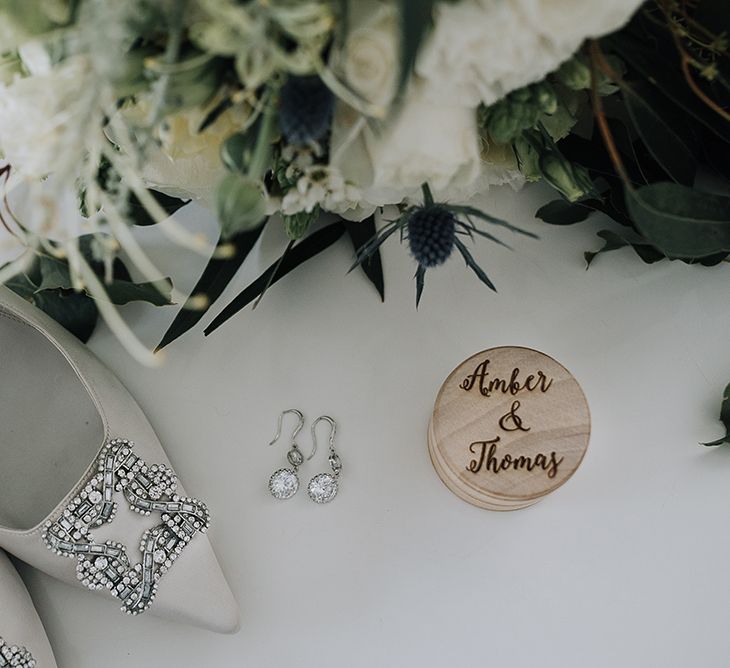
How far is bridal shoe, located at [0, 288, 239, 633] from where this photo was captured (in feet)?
2.18

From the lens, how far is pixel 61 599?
726 millimetres

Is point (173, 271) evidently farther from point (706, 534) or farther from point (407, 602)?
point (706, 534)

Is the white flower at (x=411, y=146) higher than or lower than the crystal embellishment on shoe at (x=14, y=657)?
higher

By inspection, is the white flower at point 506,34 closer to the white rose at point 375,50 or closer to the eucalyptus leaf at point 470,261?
the white rose at point 375,50

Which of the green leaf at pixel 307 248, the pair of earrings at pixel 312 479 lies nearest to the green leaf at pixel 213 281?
the green leaf at pixel 307 248

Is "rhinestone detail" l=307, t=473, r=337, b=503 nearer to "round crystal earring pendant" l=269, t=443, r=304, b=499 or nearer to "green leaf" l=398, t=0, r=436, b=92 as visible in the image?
"round crystal earring pendant" l=269, t=443, r=304, b=499

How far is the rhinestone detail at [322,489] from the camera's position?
72cm

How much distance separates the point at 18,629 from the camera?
673mm

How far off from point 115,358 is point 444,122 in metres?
0.45

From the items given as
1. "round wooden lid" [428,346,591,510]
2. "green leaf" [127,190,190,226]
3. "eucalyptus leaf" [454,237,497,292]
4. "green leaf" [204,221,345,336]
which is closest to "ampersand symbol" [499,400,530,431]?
"round wooden lid" [428,346,591,510]

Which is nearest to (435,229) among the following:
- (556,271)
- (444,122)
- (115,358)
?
(444,122)

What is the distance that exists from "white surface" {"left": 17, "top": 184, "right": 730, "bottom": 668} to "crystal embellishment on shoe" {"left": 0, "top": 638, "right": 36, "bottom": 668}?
0.06 meters

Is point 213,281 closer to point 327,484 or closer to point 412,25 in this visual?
point 327,484

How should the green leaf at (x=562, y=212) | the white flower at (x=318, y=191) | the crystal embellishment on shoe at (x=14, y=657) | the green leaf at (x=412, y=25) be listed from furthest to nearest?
the green leaf at (x=562, y=212), the crystal embellishment on shoe at (x=14, y=657), the white flower at (x=318, y=191), the green leaf at (x=412, y=25)
